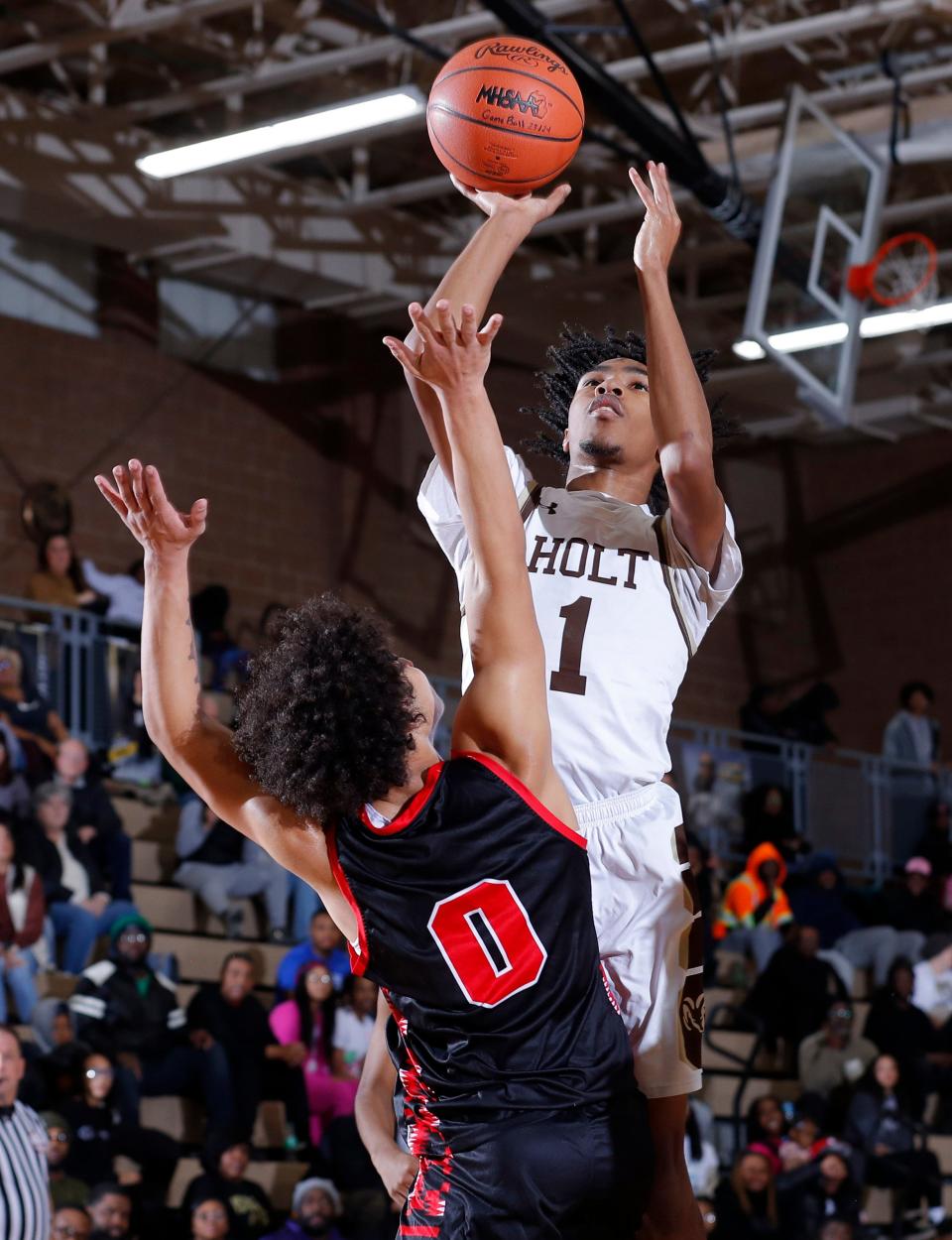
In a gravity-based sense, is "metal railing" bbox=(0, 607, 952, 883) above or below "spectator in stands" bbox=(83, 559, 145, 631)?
below

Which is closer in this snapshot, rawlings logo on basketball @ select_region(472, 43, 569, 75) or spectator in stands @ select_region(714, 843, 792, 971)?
rawlings logo on basketball @ select_region(472, 43, 569, 75)

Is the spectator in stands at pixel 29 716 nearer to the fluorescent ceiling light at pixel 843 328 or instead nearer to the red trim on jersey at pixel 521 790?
the fluorescent ceiling light at pixel 843 328

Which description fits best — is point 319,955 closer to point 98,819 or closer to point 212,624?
point 98,819

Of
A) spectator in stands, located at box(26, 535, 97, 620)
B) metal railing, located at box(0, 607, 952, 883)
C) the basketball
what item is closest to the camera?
the basketball

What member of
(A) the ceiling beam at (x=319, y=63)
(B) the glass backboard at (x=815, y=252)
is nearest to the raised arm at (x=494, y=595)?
(B) the glass backboard at (x=815, y=252)

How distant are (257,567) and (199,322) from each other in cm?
217

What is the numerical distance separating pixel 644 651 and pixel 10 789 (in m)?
6.52

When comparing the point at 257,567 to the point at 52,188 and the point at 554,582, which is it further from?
the point at 554,582

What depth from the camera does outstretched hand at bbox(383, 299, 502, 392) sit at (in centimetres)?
290

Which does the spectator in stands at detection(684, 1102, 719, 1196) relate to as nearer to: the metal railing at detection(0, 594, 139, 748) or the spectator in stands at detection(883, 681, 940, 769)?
the metal railing at detection(0, 594, 139, 748)

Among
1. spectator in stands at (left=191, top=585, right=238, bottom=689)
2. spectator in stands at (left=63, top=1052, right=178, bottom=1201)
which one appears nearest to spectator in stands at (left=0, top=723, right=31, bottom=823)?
spectator in stands at (left=63, top=1052, right=178, bottom=1201)

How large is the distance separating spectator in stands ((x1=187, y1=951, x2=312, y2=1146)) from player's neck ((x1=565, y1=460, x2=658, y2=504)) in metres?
5.80

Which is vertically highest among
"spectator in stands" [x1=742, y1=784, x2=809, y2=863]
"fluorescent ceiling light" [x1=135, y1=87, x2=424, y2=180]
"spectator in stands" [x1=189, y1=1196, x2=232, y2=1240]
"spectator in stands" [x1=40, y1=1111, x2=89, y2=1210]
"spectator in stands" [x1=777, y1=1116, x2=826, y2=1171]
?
"fluorescent ceiling light" [x1=135, y1=87, x2=424, y2=180]

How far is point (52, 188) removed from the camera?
43.5ft
